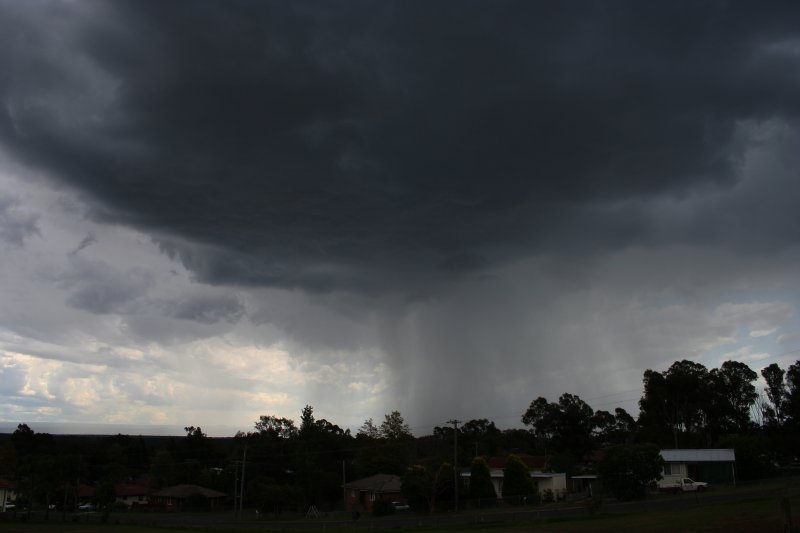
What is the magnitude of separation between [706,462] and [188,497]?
8166 cm

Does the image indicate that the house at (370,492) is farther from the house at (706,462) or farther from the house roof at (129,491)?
the house roof at (129,491)

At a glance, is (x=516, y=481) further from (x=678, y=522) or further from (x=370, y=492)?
(x=678, y=522)

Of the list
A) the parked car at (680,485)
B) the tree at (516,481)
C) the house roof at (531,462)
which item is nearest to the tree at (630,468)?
the parked car at (680,485)

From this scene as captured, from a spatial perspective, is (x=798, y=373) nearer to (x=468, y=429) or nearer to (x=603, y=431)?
(x=603, y=431)

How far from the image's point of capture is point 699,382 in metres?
124

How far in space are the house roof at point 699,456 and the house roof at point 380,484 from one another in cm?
3582

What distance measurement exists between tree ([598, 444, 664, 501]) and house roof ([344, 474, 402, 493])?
117ft

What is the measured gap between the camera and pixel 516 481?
75.6 m

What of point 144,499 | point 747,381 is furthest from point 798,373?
point 144,499

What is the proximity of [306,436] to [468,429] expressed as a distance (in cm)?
6497

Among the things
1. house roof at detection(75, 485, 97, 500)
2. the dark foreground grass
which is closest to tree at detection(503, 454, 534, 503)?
the dark foreground grass

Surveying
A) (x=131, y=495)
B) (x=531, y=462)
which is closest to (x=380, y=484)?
(x=531, y=462)

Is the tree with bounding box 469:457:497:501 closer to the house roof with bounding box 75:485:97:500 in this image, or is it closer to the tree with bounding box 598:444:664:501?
the tree with bounding box 598:444:664:501

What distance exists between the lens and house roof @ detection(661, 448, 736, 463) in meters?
82.1
